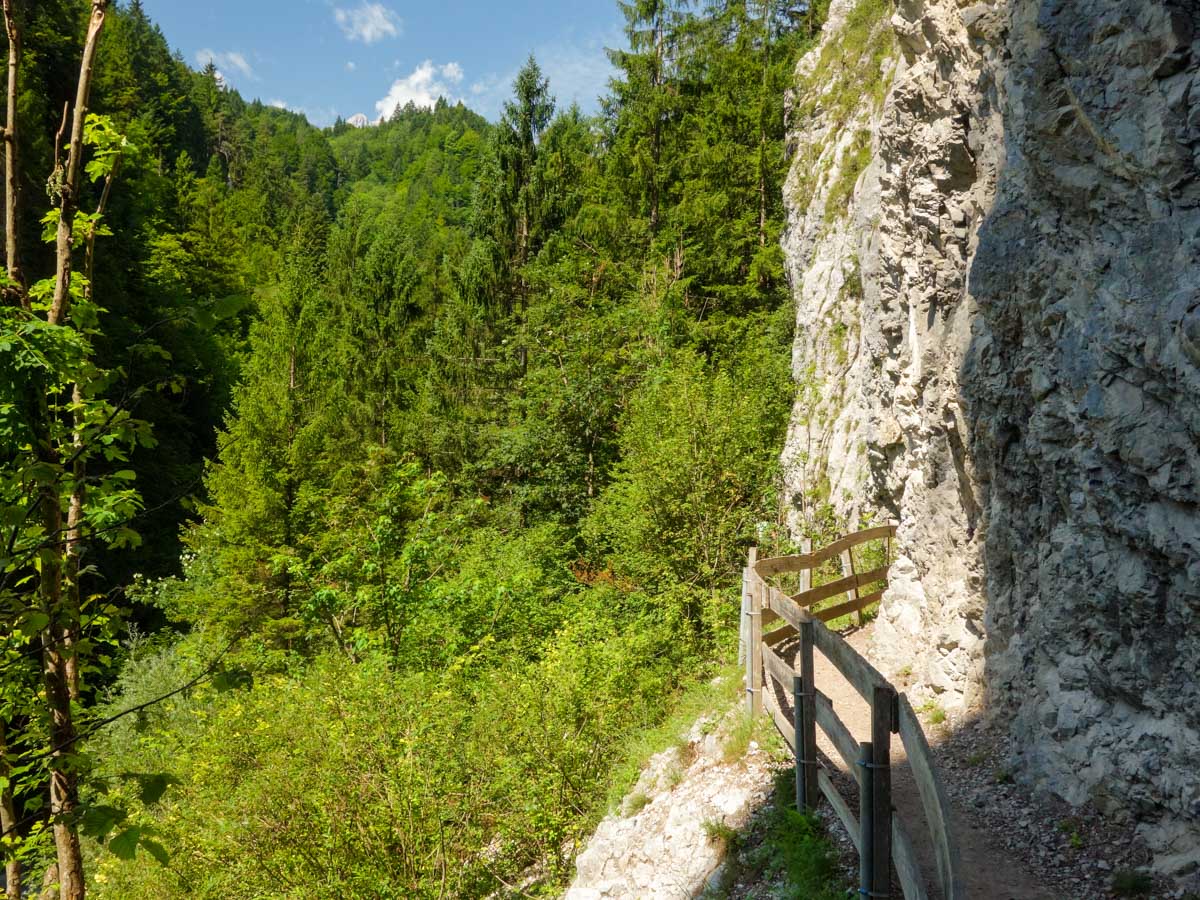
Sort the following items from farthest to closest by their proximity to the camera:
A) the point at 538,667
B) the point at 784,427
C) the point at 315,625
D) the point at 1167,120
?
the point at 784,427, the point at 315,625, the point at 538,667, the point at 1167,120

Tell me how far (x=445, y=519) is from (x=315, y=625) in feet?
13.5

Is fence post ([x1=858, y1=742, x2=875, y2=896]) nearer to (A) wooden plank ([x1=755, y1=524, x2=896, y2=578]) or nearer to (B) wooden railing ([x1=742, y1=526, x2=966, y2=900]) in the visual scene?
(B) wooden railing ([x1=742, y1=526, x2=966, y2=900])

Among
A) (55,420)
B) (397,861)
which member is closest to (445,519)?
(397,861)

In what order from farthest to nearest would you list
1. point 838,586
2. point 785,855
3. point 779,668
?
point 838,586
point 779,668
point 785,855

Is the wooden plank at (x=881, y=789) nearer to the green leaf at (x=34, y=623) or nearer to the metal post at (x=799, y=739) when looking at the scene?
the metal post at (x=799, y=739)

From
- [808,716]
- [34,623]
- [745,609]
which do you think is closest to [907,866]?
[808,716]

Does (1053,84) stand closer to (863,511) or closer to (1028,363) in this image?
(1028,363)

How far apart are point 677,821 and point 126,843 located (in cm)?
523

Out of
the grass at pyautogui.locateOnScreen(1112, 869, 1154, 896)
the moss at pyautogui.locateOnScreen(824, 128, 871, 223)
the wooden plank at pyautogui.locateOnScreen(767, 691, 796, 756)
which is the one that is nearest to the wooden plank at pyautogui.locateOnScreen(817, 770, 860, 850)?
the wooden plank at pyautogui.locateOnScreen(767, 691, 796, 756)

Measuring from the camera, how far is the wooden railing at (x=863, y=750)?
3.14 metres

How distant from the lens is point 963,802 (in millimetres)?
5703

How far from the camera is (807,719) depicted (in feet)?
16.5

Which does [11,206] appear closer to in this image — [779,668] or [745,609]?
[779,668]

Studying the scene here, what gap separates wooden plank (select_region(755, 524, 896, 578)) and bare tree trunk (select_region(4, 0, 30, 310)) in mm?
6345
